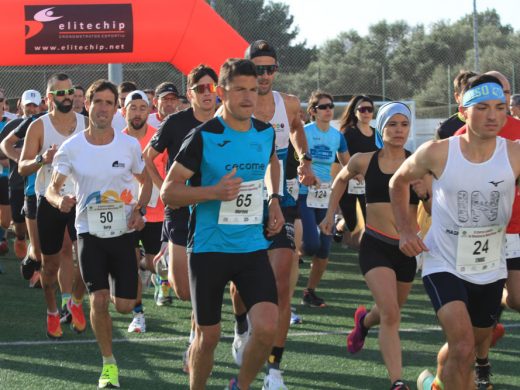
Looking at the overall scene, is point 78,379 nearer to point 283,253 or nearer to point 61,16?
point 283,253

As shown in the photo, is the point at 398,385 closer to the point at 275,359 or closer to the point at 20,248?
the point at 275,359

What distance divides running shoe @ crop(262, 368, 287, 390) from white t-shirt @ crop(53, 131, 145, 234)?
1.55m

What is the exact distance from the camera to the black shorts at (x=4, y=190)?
554 inches

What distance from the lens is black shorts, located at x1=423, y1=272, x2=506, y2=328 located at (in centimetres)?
536

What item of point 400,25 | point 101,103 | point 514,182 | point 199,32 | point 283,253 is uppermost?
point 400,25

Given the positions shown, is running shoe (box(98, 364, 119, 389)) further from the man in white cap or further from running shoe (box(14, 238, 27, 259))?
running shoe (box(14, 238, 27, 259))

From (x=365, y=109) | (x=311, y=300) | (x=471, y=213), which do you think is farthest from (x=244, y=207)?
(x=365, y=109)

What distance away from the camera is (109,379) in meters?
6.77

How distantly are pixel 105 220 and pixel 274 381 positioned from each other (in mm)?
1617

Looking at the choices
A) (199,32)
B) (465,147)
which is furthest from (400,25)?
(465,147)

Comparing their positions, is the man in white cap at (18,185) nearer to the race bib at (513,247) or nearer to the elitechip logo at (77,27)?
the elitechip logo at (77,27)

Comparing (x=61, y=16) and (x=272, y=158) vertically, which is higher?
(x=61, y=16)

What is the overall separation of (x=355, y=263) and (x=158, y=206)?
5.45m

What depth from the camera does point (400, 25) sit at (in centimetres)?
5100
